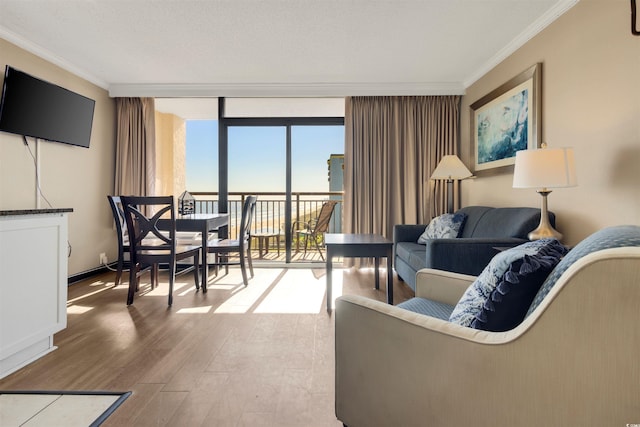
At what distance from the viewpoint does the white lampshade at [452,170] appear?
3777 mm

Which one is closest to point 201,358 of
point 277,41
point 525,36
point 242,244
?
point 242,244

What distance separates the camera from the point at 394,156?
4.46 meters

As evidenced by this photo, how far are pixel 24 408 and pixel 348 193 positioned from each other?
3644mm

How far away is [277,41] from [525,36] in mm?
2266

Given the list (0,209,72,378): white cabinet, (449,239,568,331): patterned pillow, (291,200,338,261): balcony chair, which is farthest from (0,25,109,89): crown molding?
(449,239,568,331): patterned pillow

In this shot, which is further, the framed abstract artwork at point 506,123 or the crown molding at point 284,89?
the crown molding at point 284,89

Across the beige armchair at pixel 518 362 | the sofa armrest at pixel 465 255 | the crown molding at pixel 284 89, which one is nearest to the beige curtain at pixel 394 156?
the crown molding at pixel 284 89

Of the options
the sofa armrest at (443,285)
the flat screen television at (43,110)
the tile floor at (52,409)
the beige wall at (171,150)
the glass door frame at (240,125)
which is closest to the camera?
the tile floor at (52,409)

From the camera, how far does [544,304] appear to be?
0.73 metres

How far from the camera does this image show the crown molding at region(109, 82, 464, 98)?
4.27 metres

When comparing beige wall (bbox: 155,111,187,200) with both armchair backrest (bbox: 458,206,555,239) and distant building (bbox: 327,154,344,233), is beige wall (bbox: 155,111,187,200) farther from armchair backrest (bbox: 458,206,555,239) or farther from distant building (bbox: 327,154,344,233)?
armchair backrest (bbox: 458,206,555,239)

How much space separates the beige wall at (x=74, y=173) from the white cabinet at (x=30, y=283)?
1544 millimetres

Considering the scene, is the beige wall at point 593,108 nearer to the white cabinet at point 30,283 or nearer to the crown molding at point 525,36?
the crown molding at point 525,36

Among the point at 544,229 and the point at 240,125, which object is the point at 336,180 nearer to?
the point at 240,125
